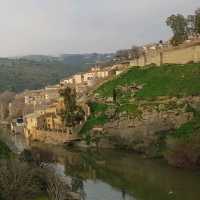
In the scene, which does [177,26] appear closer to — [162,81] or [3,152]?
[162,81]

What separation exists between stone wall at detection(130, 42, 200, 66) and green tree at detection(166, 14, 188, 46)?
7638mm

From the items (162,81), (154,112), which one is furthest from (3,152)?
(162,81)

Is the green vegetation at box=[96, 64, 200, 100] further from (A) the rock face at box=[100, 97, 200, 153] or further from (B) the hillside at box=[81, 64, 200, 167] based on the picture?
(A) the rock face at box=[100, 97, 200, 153]

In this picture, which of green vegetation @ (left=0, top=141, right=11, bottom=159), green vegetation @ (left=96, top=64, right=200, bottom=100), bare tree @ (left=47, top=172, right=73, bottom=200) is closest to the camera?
bare tree @ (left=47, top=172, right=73, bottom=200)

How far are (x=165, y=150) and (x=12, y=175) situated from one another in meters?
19.3

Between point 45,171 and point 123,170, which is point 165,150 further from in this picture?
point 45,171

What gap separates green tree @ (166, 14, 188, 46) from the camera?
71000mm

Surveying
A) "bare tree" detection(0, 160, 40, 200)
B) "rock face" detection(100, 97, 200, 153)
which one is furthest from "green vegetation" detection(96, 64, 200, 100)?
"bare tree" detection(0, 160, 40, 200)

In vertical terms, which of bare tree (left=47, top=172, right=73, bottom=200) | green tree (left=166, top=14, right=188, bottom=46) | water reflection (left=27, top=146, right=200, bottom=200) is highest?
green tree (left=166, top=14, right=188, bottom=46)

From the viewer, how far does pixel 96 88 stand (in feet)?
214

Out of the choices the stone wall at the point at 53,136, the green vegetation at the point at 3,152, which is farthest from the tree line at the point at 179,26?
the green vegetation at the point at 3,152

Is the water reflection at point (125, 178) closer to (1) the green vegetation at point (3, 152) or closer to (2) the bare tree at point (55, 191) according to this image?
(2) the bare tree at point (55, 191)

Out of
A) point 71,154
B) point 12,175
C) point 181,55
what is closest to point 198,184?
point 12,175

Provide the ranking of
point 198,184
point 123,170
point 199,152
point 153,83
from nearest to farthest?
point 198,184 → point 199,152 → point 123,170 → point 153,83
